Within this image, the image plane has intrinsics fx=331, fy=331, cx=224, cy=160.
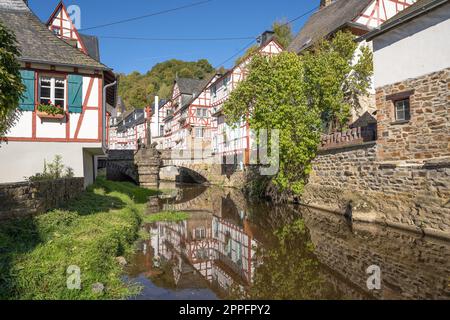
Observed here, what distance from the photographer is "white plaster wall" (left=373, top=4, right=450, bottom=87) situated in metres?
9.39

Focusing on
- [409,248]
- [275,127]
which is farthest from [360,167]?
[409,248]

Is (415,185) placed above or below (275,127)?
below

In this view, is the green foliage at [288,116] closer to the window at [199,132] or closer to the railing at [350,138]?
the railing at [350,138]

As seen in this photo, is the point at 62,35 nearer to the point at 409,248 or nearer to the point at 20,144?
the point at 20,144

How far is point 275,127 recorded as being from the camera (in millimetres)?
14766

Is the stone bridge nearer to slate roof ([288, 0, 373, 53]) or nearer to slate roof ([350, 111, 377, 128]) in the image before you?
slate roof ([350, 111, 377, 128])

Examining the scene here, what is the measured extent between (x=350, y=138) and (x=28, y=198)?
1155 cm

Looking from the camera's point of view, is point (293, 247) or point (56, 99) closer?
point (293, 247)

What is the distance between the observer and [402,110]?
10883mm

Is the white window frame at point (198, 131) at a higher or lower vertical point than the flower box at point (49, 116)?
higher

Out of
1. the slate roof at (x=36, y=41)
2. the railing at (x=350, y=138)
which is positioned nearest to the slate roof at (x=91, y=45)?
the slate roof at (x=36, y=41)

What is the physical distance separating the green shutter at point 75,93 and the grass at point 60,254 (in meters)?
4.73

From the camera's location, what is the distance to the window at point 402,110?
421 inches
